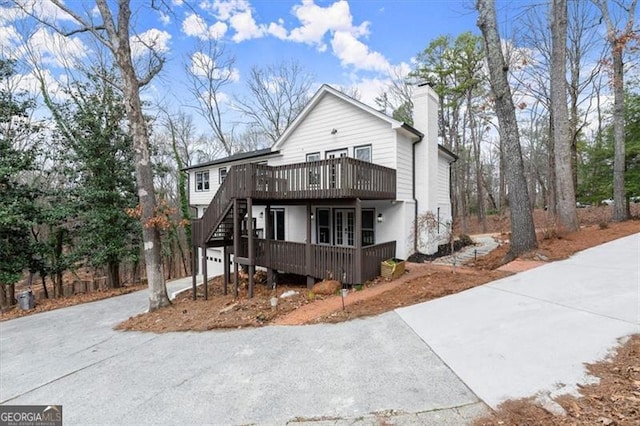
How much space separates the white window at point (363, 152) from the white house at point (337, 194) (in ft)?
0.13

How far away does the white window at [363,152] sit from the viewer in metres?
11.3

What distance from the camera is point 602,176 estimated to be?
15422 mm

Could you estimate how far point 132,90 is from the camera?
878 cm

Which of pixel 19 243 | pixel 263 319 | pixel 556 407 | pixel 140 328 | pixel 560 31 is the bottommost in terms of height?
pixel 140 328

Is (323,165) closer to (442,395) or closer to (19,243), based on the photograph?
(442,395)

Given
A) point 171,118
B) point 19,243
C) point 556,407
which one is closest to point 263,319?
point 556,407

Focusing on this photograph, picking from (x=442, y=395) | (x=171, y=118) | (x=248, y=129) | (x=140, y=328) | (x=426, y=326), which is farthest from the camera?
(x=248, y=129)

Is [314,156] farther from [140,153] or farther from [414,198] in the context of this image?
[140,153]

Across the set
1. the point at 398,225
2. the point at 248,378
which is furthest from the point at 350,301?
the point at 398,225

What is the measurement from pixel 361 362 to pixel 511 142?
8.32 meters

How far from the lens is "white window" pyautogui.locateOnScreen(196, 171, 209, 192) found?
17438 mm

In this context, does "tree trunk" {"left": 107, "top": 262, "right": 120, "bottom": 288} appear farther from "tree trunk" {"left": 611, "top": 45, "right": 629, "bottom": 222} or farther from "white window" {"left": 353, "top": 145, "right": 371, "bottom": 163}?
"tree trunk" {"left": 611, "top": 45, "right": 629, "bottom": 222}

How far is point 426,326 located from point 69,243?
17.9 m

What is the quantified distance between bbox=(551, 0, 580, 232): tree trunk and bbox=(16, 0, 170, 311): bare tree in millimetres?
14101
